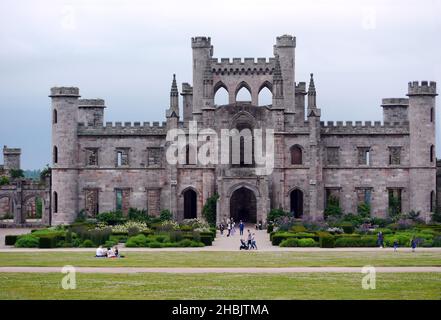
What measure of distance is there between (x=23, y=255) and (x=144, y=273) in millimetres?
12981

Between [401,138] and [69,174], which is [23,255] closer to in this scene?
[69,174]

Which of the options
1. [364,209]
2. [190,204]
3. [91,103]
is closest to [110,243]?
[190,204]

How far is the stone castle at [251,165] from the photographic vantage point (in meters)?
86.9

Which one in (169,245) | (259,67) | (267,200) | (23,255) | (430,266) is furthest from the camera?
(259,67)

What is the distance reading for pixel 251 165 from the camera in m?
87.5

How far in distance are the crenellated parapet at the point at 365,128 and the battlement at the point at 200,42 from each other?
1198cm

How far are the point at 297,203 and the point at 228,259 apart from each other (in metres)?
35.1

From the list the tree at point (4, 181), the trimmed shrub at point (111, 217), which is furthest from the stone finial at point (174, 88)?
the tree at point (4, 181)

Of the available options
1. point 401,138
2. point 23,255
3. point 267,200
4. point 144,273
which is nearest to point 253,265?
point 144,273

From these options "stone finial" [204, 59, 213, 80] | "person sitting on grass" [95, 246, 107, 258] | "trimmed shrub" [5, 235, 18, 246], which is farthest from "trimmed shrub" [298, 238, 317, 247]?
"stone finial" [204, 59, 213, 80]

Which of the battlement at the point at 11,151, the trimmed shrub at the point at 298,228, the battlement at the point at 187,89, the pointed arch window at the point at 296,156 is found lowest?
the trimmed shrub at the point at 298,228

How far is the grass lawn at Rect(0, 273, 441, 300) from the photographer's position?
127ft

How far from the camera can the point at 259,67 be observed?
92.2 metres

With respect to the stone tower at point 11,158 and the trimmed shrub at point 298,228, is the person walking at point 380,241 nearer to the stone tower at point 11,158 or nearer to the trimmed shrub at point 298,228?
the trimmed shrub at point 298,228
